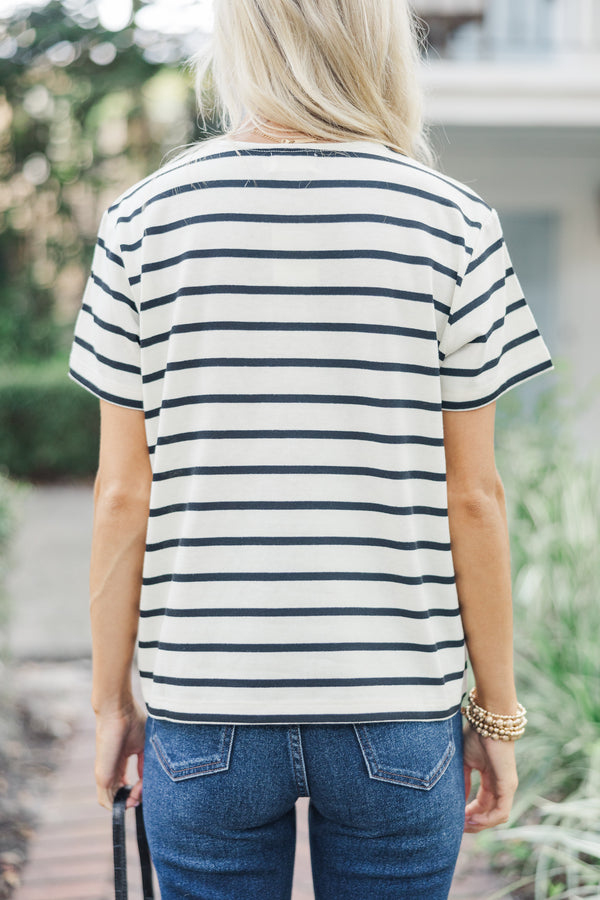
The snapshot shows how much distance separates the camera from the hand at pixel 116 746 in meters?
1.17

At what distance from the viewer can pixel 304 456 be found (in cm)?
99

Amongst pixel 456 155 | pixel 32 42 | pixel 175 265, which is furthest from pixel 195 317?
pixel 32 42

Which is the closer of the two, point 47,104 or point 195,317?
point 195,317

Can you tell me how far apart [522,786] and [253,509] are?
2.00m

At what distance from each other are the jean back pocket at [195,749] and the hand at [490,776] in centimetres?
36

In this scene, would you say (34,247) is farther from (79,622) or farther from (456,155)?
(79,622)

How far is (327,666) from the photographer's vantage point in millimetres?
985

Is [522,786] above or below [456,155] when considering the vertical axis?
below

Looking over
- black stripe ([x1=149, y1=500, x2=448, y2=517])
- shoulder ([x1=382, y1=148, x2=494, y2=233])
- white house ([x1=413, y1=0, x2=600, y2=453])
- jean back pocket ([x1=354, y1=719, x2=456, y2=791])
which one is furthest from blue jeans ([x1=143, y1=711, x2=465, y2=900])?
white house ([x1=413, y1=0, x2=600, y2=453])

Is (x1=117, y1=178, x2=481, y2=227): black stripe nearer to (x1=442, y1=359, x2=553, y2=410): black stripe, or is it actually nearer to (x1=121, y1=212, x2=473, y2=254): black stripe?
(x1=121, y1=212, x2=473, y2=254): black stripe

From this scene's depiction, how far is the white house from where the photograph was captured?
6.95m

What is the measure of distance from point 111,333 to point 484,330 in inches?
18.2

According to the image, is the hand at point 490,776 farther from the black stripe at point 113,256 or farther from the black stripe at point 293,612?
the black stripe at point 113,256

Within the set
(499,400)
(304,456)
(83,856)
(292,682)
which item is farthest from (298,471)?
(499,400)
